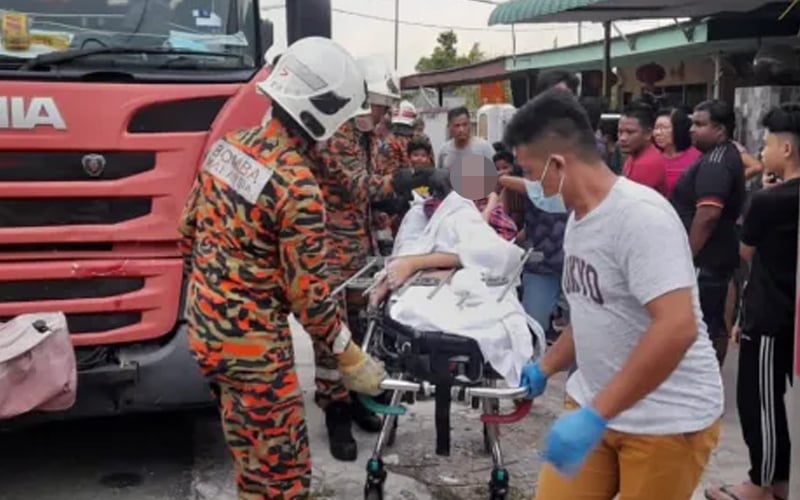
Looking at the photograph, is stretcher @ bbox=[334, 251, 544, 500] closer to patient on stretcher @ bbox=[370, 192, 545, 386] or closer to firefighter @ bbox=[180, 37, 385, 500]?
patient on stretcher @ bbox=[370, 192, 545, 386]

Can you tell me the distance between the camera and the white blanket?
370 cm

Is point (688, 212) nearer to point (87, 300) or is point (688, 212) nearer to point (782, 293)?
point (782, 293)

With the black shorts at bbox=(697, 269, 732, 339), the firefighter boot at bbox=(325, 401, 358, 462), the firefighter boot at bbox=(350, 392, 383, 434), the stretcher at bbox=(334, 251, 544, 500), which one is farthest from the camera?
the firefighter boot at bbox=(350, 392, 383, 434)

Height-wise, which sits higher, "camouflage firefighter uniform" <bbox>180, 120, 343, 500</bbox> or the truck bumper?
"camouflage firefighter uniform" <bbox>180, 120, 343, 500</bbox>

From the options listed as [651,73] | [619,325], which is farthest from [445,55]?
[619,325]

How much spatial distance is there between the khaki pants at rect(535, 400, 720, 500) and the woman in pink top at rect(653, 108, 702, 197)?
356 cm

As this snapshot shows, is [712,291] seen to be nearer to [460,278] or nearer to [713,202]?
[713,202]

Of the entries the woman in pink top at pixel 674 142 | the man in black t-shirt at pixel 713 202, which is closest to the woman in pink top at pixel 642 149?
the woman in pink top at pixel 674 142

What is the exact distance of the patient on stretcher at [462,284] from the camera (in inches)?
146

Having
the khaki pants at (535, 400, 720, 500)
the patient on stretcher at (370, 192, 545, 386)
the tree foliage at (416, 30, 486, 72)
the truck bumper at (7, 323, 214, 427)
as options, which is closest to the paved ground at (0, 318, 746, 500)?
the truck bumper at (7, 323, 214, 427)

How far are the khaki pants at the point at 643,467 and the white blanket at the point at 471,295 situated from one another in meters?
0.86

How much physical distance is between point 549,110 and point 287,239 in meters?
0.96

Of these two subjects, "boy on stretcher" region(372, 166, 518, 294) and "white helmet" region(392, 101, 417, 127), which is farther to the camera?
"white helmet" region(392, 101, 417, 127)

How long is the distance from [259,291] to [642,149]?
3.33 m
